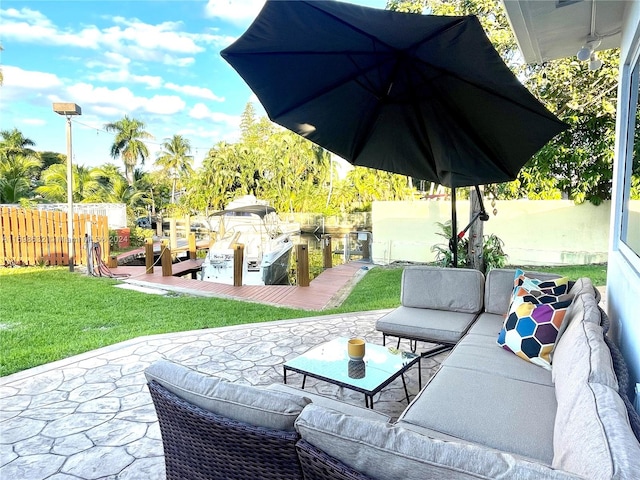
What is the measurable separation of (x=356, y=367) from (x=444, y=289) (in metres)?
1.73

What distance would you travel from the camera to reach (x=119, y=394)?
3.04 metres

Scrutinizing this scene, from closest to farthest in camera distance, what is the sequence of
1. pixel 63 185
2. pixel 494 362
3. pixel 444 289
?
pixel 494 362
pixel 444 289
pixel 63 185

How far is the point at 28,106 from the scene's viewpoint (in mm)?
20438

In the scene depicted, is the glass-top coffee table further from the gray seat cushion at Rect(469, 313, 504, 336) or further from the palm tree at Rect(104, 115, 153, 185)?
the palm tree at Rect(104, 115, 153, 185)

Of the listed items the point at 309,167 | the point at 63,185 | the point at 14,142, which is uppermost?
the point at 14,142

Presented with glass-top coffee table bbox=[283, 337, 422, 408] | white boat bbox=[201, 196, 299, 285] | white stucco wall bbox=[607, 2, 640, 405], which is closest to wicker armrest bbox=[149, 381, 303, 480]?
glass-top coffee table bbox=[283, 337, 422, 408]

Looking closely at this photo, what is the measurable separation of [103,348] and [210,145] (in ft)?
78.4

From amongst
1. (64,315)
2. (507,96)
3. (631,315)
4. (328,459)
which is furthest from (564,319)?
(64,315)

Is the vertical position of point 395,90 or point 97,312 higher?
point 395,90

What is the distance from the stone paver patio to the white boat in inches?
188

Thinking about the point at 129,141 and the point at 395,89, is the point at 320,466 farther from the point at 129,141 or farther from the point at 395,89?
the point at 129,141

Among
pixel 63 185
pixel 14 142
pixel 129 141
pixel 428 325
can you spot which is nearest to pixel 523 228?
pixel 428 325

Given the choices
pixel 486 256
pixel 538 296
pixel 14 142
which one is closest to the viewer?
pixel 538 296

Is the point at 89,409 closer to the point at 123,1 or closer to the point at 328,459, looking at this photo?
the point at 328,459
